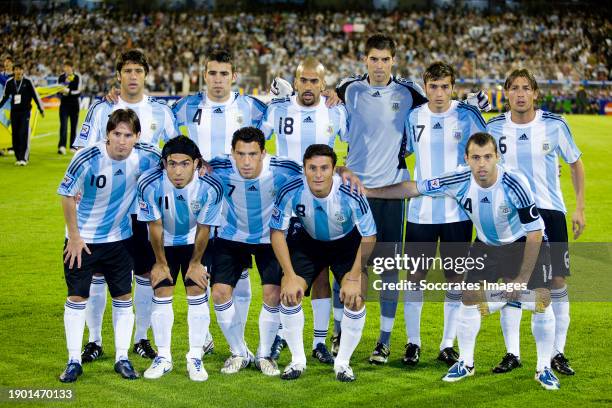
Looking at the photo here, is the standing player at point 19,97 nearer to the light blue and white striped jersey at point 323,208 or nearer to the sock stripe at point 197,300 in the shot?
the sock stripe at point 197,300

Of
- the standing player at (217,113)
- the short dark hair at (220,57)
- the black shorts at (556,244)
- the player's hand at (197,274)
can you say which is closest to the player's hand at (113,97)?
Result: the standing player at (217,113)

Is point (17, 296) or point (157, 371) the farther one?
point (17, 296)

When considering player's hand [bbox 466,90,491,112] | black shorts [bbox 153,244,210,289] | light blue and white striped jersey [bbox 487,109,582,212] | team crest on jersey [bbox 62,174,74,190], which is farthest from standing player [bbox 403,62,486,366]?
team crest on jersey [bbox 62,174,74,190]

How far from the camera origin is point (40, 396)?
577 cm

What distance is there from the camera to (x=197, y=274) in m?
6.17

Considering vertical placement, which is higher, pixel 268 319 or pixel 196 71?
pixel 196 71

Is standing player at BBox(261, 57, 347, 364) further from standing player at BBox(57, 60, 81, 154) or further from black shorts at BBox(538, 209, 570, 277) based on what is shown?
standing player at BBox(57, 60, 81, 154)

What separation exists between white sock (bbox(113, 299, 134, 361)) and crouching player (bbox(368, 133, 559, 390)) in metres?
2.23

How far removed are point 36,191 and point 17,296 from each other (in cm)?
676

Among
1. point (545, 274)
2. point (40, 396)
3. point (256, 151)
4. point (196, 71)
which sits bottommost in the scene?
point (40, 396)

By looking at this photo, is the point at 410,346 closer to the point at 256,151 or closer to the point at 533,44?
the point at 256,151

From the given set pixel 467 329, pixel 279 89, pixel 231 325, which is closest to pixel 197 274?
pixel 231 325

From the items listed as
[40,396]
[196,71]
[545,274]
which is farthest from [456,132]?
[196,71]

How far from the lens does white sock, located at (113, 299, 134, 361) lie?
626 cm
